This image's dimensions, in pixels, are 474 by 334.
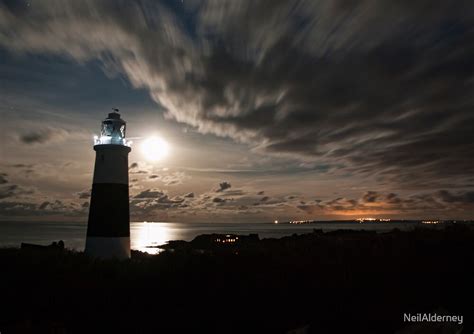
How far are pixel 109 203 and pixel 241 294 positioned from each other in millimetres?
7886

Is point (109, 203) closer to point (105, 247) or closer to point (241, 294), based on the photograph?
point (105, 247)

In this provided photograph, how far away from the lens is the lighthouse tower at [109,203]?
15.2 m

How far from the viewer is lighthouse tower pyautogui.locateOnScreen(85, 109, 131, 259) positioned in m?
15.2

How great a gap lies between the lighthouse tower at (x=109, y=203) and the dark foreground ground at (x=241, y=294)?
197 centimetres

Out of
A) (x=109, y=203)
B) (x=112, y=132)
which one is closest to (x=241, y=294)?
(x=109, y=203)

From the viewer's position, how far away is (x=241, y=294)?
380 inches

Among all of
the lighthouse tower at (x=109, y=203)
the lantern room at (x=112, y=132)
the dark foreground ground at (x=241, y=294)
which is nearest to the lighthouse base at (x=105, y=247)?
the lighthouse tower at (x=109, y=203)

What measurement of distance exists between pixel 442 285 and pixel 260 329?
513 cm

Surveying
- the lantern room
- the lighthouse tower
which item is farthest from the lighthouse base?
the lantern room

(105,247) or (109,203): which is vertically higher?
(109,203)

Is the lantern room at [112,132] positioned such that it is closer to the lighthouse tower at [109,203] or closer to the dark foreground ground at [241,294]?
the lighthouse tower at [109,203]

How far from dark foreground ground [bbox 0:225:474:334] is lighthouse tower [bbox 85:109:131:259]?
197 centimetres

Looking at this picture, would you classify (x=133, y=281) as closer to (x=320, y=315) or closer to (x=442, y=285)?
(x=320, y=315)

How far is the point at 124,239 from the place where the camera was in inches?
618
